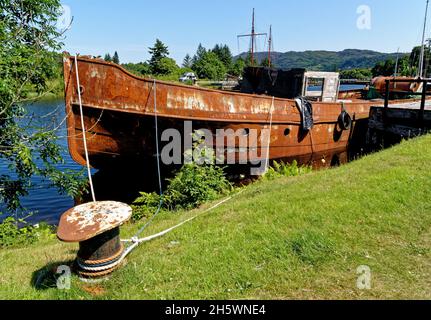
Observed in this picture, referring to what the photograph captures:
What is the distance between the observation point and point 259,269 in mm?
3410

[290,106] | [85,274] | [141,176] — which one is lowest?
[141,176]

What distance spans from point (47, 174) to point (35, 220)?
11.5 feet

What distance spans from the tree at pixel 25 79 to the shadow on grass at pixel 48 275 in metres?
1.96

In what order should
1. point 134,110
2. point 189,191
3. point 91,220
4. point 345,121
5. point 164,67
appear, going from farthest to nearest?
point 164,67 → point 345,121 → point 134,110 → point 189,191 → point 91,220

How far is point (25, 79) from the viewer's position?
5895 mm

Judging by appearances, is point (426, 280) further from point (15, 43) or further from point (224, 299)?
point (15, 43)

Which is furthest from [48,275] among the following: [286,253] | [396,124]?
[396,124]

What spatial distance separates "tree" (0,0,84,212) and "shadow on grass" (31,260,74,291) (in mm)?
1963

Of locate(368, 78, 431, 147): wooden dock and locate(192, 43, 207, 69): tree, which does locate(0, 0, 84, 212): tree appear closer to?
locate(368, 78, 431, 147): wooden dock

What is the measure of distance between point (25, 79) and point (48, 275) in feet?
12.5

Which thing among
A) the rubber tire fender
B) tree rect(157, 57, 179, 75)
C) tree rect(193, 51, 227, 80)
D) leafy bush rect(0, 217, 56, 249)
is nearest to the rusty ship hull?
leafy bush rect(0, 217, 56, 249)

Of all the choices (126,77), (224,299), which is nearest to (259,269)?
(224,299)

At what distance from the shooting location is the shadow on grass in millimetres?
3551

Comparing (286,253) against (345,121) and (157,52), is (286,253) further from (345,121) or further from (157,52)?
(157,52)
